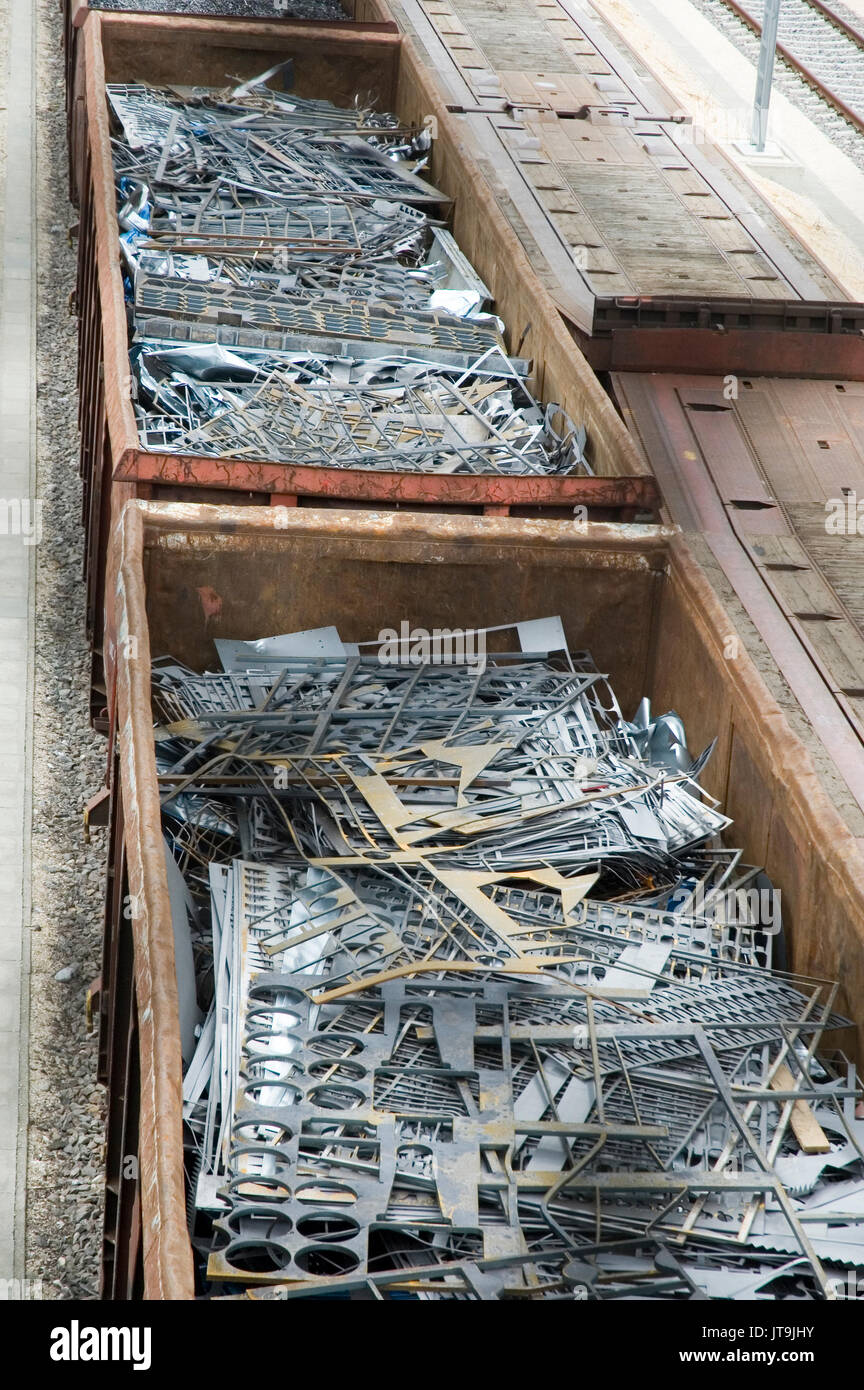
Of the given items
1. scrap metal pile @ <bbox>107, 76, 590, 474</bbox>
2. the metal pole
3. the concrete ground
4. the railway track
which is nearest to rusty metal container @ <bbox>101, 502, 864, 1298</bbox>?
scrap metal pile @ <bbox>107, 76, 590, 474</bbox>

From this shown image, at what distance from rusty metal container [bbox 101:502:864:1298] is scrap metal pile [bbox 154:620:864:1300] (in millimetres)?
159

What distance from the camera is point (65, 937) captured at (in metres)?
7.23

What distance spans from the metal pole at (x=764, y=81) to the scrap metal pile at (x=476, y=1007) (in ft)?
33.0

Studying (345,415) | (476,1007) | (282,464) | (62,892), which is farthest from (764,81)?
(476,1007)

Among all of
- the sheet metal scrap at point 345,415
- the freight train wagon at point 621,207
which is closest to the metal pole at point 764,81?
the freight train wagon at point 621,207

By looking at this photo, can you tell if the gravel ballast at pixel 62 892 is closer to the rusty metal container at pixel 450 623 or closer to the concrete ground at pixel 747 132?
the rusty metal container at pixel 450 623

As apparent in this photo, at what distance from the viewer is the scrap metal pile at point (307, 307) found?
771cm

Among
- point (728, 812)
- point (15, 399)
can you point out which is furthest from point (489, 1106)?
point (15, 399)

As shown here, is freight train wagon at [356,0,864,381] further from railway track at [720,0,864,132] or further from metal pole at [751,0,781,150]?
railway track at [720,0,864,132]

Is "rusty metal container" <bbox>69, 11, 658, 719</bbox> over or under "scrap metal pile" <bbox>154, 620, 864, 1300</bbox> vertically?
over

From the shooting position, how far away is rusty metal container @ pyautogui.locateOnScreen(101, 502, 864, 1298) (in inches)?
196

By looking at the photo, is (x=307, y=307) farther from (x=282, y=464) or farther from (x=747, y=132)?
(x=747, y=132)

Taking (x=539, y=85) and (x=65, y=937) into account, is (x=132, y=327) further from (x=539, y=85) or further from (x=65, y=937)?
(x=539, y=85)

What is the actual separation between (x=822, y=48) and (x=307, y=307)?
42.9 ft
